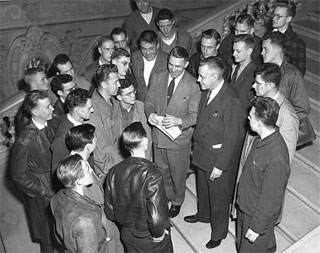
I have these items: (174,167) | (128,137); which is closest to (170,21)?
(174,167)

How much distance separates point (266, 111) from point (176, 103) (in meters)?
1.16

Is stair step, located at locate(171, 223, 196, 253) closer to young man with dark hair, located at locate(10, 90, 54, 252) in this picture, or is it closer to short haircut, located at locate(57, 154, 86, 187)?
young man with dark hair, located at locate(10, 90, 54, 252)

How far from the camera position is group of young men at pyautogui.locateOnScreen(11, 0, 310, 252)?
2.90 meters

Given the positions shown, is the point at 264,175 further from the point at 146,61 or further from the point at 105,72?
the point at 146,61

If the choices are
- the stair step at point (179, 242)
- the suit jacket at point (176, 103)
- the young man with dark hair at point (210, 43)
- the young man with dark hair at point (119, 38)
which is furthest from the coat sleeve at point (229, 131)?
the young man with dark hair at point (119, 38)

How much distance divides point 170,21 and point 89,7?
2.87 m

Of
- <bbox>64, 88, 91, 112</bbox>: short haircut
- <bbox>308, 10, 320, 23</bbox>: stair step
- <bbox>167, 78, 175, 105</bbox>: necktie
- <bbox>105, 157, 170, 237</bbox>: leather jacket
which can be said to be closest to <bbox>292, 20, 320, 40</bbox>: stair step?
<bbox>308, 10, 320, 23</bbox>: stair step

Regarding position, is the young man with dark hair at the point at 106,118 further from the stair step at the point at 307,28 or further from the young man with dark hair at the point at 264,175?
the stair step at the point at 307,28

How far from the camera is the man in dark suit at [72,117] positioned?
3.32 m

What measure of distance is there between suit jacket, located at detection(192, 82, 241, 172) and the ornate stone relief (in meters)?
3.89

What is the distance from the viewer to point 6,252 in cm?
436

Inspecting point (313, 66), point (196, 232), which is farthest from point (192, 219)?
point (313, 66)

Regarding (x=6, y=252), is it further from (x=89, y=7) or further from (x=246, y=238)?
(x=89, y=7)

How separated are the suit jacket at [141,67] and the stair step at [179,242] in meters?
1.48
